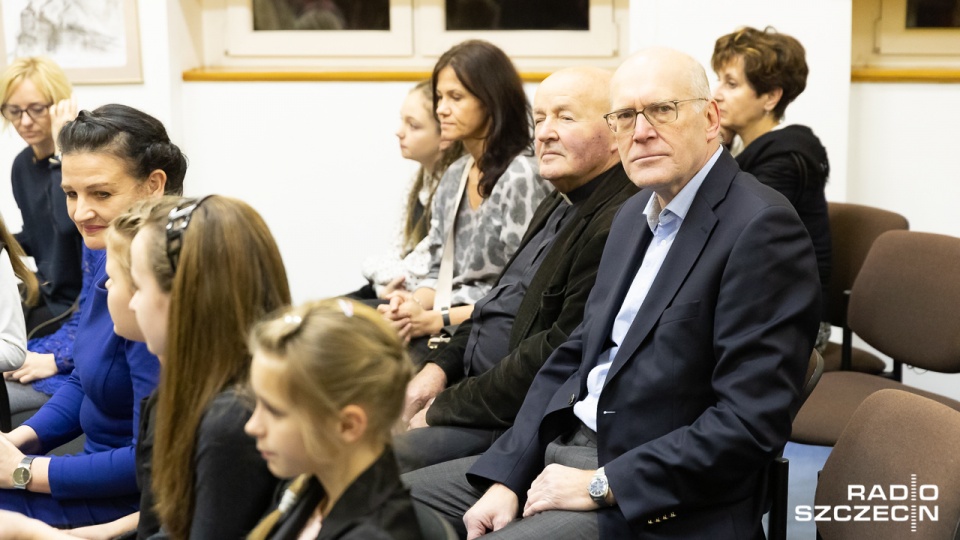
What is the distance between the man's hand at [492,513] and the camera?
Result: 2143 millimetres

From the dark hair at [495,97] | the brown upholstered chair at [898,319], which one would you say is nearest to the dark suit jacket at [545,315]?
the dark hair at [495,97]

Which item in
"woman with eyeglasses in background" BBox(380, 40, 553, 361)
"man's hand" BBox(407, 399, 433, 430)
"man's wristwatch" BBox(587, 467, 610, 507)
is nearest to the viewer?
"man's wristwatch" BBox(587, 467, 610, 507)

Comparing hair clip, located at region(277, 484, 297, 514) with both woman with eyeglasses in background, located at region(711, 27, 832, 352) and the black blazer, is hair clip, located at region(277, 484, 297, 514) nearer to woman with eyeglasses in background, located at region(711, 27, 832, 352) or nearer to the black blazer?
the black blazer

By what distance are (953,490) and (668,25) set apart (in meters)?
3.07

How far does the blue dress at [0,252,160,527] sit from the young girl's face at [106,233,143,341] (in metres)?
0.18

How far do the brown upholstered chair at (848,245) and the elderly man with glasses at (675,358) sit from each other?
164cm

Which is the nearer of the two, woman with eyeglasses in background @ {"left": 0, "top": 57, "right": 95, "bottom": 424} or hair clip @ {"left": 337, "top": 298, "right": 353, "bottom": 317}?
hair clip @ {"left": 337, "top": 298, "right": 353, "bottom": 317}

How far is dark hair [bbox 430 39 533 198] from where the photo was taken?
3.28 meters

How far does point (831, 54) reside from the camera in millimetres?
4316

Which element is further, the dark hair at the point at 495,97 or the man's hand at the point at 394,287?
the man's hand at the point at 394,287

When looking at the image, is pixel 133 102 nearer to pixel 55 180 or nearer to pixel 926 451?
pixel 55 180

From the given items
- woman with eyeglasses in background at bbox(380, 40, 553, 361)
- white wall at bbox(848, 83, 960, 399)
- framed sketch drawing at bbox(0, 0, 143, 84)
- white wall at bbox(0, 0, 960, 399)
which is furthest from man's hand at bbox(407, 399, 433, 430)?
framed sketch drawing at bbox(0, 0, 143, 84)

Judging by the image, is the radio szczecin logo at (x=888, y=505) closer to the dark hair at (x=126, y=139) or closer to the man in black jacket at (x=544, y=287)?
the man in black jacket at (x=544, y=287)

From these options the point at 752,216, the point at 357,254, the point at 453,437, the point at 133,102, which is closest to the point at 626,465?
the point at 752,216
